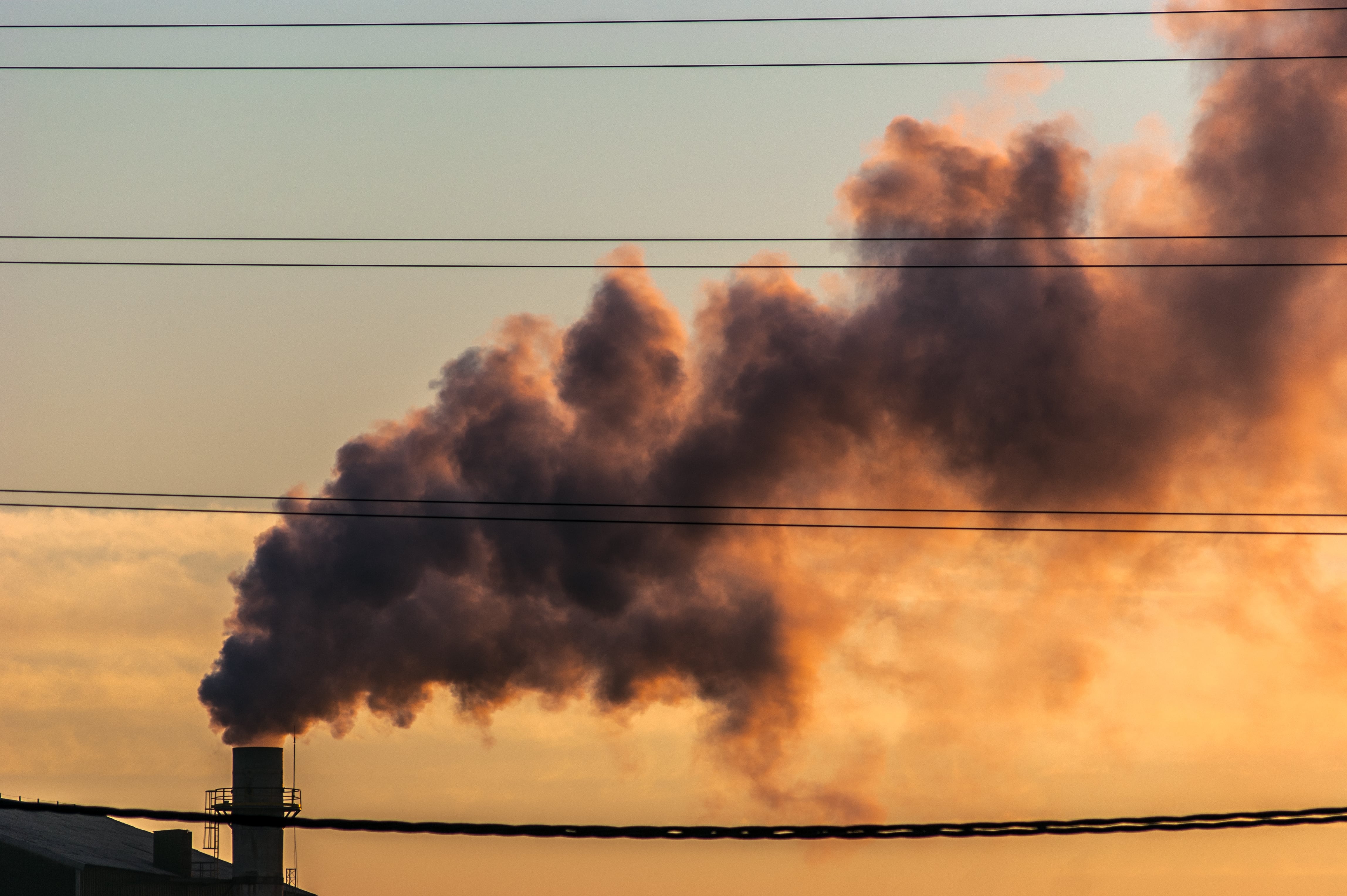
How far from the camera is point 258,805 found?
110 ft

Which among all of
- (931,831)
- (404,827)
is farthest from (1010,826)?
(404,827)

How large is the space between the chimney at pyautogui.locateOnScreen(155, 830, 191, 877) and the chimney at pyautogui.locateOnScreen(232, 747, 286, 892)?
12.9 ft

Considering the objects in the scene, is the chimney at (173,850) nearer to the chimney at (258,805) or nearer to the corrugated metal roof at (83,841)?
the corrugated metal roof at (83,841)

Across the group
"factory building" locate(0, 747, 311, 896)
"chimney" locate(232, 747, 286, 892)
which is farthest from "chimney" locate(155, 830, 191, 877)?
"chimney" locate(232, 747, 286, 892)

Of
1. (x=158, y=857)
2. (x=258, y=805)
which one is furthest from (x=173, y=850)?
(x=258, y=805)

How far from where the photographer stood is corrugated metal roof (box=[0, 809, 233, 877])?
3272cm

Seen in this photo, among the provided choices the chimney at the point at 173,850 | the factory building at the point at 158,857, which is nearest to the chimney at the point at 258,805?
the factory building at the point at 158,857

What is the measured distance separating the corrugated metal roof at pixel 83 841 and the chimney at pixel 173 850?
0.27 metres

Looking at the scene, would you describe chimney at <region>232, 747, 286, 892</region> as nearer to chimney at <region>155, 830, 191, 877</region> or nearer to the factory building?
the factory building

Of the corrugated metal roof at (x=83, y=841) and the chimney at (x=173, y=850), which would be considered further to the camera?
the chimney at (x=173, y=850)

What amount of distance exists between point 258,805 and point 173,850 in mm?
5813

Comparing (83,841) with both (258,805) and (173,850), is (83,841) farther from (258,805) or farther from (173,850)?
(258,805)

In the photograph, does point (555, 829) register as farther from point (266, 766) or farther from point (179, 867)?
point (179, 867)

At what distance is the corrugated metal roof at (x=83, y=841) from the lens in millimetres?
32719
